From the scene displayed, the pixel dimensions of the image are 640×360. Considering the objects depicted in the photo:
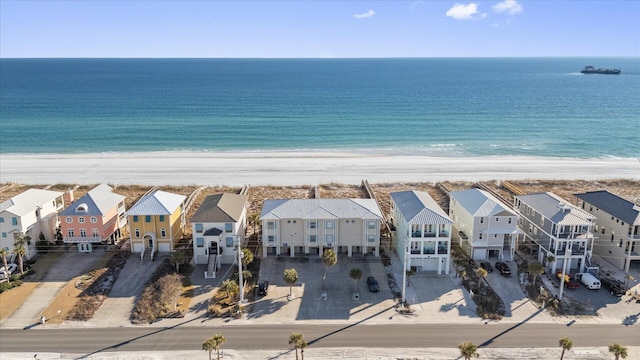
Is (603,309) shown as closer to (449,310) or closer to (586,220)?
(586,220)

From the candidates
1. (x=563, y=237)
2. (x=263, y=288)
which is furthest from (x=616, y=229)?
(x=263, y=288)

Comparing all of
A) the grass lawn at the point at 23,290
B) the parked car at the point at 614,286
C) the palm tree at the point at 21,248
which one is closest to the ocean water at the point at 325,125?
the grass lawn at the point at 23,290

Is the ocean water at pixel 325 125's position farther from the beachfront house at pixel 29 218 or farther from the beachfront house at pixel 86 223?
the beachfront house at pixel 86 223

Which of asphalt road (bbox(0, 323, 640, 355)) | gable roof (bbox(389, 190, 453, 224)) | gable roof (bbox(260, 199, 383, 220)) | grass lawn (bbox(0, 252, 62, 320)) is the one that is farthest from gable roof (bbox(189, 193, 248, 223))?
gable roof (bbox(389, 190, 453, 224))

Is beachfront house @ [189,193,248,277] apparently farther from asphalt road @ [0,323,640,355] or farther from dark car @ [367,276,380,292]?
dark car @ [367,276,380,292]

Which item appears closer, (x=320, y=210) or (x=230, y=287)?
(x=230, y=287)

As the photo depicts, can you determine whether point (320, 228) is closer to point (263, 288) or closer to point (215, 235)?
point (263, 288)
